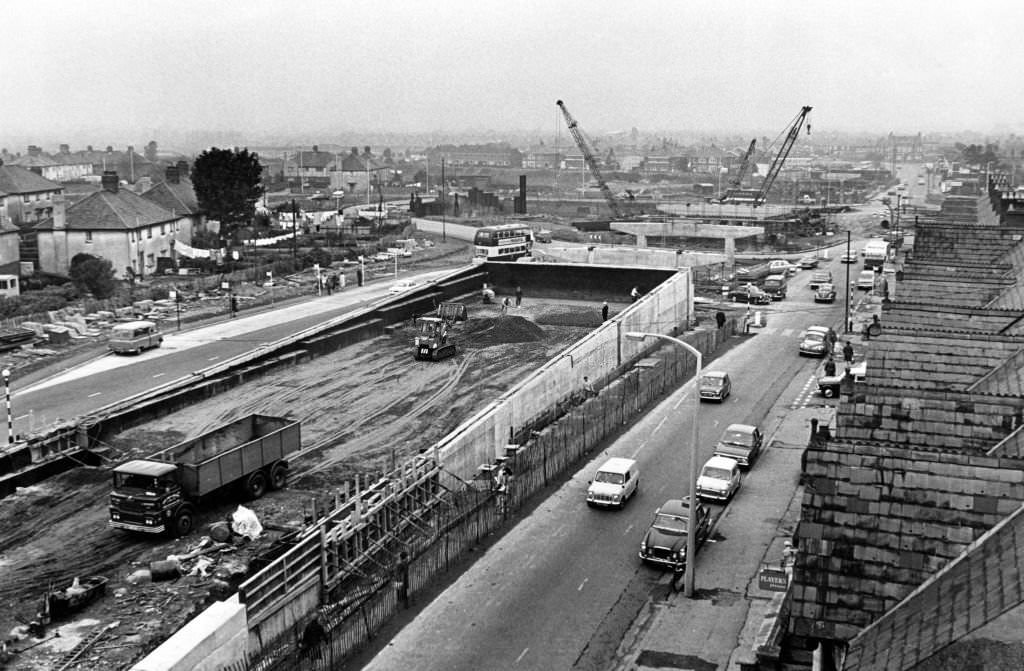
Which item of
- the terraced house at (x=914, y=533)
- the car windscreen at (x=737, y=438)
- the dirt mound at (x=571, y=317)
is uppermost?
the terraced house at (x=914, y=533)

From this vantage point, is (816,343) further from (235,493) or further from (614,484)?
(235,493)

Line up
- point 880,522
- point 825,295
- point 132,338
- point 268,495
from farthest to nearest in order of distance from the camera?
point 825,295, point 132,338, point 268,495, point 880,522

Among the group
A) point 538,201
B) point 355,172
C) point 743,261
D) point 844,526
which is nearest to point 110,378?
point 844,526

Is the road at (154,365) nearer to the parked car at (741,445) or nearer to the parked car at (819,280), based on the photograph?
the parked car at (741,445)

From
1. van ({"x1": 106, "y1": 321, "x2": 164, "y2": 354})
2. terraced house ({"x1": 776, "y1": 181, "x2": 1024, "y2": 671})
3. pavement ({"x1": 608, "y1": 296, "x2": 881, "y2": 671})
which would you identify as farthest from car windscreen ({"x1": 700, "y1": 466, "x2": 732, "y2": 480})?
van ({"x1": 106, "y1": 321, "x2": 164, "y2": 354})

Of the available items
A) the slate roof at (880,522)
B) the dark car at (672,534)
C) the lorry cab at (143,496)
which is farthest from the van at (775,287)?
the slate roof at (880,522)

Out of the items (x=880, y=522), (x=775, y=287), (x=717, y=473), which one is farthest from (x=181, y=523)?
(x=775, y=287)

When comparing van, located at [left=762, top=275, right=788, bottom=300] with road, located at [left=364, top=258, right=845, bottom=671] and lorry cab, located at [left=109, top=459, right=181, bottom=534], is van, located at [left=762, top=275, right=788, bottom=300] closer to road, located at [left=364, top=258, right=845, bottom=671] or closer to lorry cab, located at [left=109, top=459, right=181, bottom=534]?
road, located at [left=364, top=258, right=845, bottom=671]
